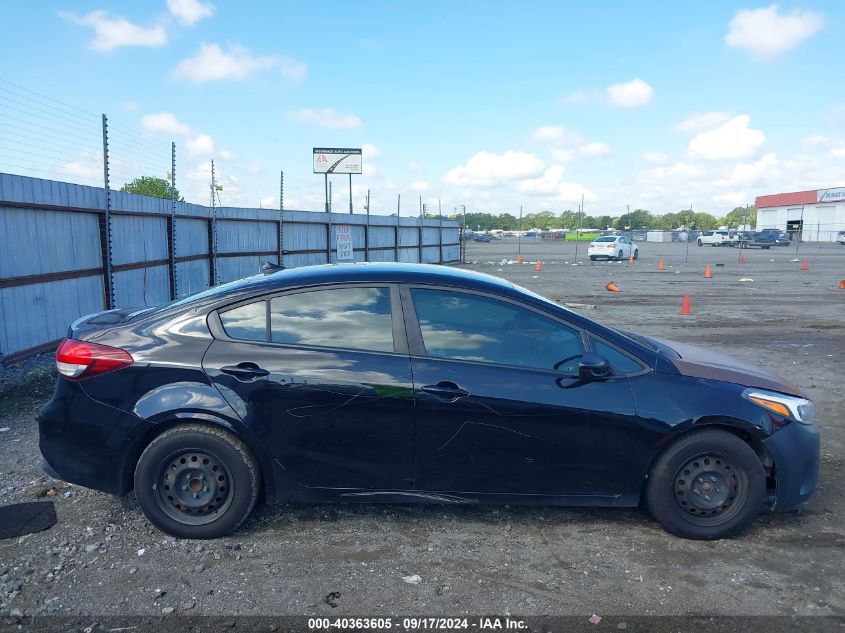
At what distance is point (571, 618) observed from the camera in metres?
3.13

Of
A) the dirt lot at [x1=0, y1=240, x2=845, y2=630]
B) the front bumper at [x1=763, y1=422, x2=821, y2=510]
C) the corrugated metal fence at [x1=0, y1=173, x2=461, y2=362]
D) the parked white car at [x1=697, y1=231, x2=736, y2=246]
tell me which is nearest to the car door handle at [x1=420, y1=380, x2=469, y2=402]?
the dirt lot at [x1=0, y1=240, x2=845, y2=630]

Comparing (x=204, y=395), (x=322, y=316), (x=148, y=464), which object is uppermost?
(x=322, y=316)

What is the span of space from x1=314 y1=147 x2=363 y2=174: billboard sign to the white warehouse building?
158 feet

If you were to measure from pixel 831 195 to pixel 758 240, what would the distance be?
74.0 feet

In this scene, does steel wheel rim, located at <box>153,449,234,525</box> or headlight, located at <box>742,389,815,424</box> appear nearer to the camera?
steel wheel rim, located at <box>153,449,234,525</box>

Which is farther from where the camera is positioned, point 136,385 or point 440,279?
point 440,279

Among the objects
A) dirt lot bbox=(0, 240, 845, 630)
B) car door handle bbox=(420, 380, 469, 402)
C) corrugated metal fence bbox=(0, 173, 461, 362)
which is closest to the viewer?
dirt lot bbox=(0, 240, 845, 630)

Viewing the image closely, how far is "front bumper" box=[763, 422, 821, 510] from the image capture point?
3.90 metres

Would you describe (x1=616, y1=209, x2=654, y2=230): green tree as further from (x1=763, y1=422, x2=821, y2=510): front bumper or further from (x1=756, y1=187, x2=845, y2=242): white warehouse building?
(x1=763, y1=422, x2=821, y2=510): front bumper

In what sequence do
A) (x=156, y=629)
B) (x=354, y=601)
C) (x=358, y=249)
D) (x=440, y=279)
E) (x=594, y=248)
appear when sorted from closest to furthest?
(x=156, y=629), (x=354, y=601), (x=440, y=279), (x=358, y=249), (x=594, y=248)

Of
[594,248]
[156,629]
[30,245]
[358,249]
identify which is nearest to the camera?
[156,629]

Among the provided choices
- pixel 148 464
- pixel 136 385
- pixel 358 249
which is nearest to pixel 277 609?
pixel 148 464

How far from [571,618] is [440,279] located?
6.49 ft

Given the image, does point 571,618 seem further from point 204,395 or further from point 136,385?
point 136,385
